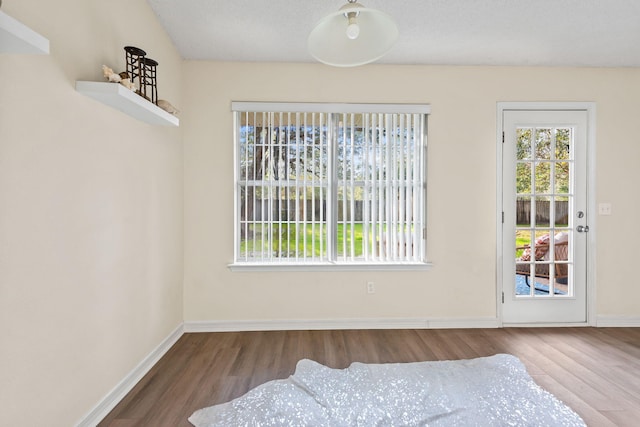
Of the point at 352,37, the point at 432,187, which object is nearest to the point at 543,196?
the point at 432,187

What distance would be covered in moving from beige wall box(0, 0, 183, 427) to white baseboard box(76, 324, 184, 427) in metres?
0.05

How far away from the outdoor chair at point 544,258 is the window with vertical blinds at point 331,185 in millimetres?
1001

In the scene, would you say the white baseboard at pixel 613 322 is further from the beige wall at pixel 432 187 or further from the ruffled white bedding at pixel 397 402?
the ruffled white bedding at pixel 397 402

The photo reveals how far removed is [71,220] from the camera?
1.55 meters

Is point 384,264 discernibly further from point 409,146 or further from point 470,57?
point 470,57

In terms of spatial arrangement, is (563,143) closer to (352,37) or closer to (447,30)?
(447,30)

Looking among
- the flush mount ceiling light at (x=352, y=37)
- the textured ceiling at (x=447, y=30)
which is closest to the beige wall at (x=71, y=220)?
the textured ceiling at (x=447, y=30)

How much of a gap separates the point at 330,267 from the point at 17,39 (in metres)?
2.60

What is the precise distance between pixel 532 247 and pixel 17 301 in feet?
12.5

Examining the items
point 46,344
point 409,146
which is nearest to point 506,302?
point 409,146

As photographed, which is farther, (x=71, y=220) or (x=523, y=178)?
(x=523, y=178)

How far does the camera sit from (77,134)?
1.59 metres

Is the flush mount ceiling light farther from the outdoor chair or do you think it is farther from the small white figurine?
the outdoor chair

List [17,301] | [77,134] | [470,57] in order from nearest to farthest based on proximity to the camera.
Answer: [17,301]
[77,134]
[470,57]
